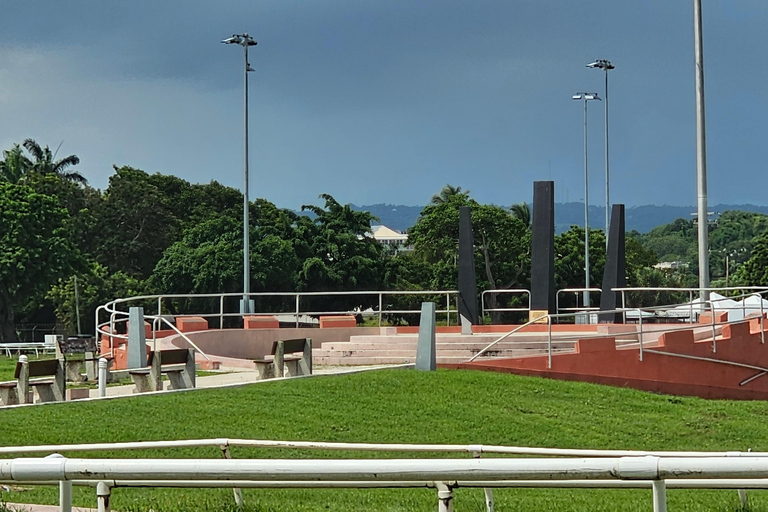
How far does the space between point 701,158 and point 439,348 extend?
9.19m

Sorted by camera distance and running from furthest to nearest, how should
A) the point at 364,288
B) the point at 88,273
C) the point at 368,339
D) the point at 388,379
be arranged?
the point at 364,288
the point at 88,273
the point at 368,339
the point at 388,379

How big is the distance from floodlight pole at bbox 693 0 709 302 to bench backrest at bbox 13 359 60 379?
1557 cm

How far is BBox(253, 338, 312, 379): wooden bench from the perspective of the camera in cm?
1817

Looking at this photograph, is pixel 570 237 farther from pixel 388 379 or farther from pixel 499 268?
pixel 388 379

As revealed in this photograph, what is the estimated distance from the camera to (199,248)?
61.9 metres

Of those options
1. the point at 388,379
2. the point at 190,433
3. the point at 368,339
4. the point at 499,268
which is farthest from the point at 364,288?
the point at 190,433

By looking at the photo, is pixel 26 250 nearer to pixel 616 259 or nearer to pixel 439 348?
pixel 616 259

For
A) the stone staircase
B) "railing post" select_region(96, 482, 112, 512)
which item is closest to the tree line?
the stone staircase

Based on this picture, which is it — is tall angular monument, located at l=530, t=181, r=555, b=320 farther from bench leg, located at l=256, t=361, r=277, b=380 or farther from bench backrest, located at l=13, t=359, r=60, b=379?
bench backrest, located at l=13, t=359, r=60, b=379

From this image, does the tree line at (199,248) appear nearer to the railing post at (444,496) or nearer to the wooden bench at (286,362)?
the wooden bench at (286,362)

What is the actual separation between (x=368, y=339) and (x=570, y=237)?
49.5 metres

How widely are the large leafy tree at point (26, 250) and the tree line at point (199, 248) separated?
57mm

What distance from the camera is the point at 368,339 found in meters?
24.0

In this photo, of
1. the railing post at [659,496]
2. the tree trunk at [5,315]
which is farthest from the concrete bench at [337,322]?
the tree trunk at [5,315]
